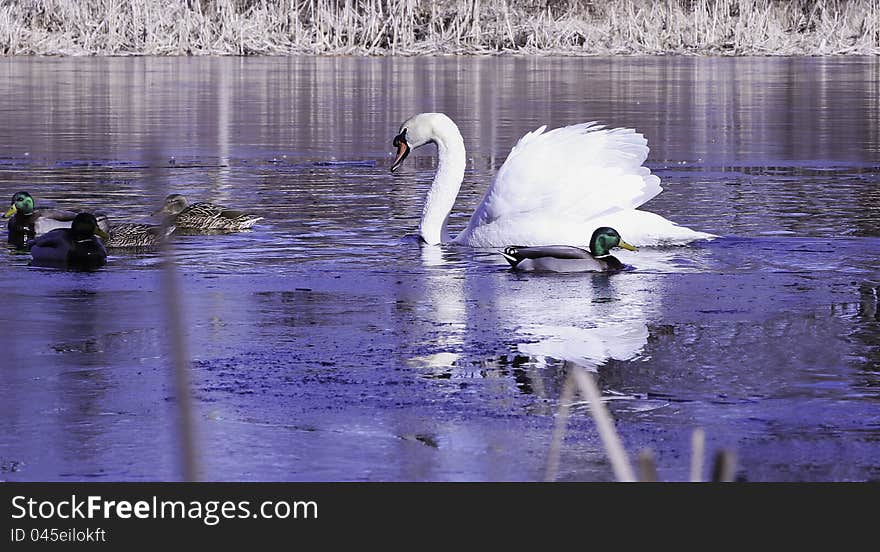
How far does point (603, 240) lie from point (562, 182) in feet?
3.10

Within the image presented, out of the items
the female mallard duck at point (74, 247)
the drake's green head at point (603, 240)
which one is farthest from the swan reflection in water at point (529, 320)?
the female mallard duck at point (74, 247)

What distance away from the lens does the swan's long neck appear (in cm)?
1220

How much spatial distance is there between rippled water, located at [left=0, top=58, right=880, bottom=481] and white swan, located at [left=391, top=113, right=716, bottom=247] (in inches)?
13.0

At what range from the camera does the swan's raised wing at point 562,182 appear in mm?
11438

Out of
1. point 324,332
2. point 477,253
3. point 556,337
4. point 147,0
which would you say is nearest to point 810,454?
point 556,337

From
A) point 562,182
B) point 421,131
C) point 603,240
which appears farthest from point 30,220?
point 603,240

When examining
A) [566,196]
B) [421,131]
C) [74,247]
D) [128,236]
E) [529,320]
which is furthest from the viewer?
[421,131]

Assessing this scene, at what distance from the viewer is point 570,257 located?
1064cm

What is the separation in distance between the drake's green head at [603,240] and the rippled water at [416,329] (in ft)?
0.88

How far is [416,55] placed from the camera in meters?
45.5

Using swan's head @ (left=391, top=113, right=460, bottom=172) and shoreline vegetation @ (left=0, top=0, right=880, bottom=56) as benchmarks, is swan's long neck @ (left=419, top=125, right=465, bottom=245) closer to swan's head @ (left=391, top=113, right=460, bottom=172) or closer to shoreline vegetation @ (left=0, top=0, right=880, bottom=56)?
swan's head @ (left=391, top=113, right=460, bottom=172)

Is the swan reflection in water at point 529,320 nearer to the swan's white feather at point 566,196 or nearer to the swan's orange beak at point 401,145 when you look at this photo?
the swan's white feather at point 566,196

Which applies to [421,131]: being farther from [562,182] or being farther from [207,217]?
[562,182]

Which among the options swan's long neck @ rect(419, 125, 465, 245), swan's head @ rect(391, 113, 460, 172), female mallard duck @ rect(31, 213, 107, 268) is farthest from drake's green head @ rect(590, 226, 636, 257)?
female mallard duck @ rect(31, 213, 107, 268)
